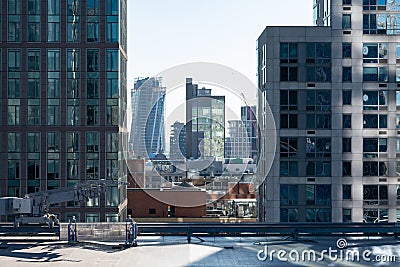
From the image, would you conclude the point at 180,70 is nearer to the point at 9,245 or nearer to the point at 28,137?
the point at 28,137

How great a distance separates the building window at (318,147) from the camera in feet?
184

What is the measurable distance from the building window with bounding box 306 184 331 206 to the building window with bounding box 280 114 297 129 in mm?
5498

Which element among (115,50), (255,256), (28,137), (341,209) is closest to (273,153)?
(341,209)

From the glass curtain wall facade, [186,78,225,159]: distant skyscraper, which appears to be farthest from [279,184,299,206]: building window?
[186,78,225,159]: distant skyscraper

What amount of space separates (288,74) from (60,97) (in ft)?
80.3

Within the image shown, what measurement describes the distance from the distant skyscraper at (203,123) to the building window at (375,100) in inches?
4192

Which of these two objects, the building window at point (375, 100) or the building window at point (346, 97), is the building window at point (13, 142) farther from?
the building window at point (375, 100)

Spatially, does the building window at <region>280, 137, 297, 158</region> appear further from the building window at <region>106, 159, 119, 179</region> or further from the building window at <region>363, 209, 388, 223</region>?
the building window at <region>106, 159, 119, 179</region>

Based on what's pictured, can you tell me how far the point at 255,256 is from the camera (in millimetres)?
20719

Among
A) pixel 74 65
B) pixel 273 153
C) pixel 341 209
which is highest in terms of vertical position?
pixel 74 65

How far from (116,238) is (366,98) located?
38573mm

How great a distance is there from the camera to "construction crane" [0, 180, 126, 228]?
25750 millimetres

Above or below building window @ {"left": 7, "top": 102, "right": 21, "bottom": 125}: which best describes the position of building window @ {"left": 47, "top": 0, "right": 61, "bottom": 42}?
above

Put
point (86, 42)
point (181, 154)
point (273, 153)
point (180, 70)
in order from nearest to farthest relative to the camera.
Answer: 1. point (273, 153)
2. point (86, 42)
3. point (180, 70)
4. point (181, 154)
